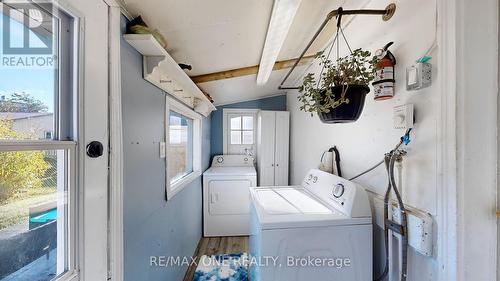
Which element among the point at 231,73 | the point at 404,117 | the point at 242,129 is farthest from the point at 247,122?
the point at 404,117

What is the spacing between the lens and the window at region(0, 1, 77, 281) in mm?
476

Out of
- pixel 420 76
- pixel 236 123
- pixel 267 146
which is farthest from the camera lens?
pixel 236 123

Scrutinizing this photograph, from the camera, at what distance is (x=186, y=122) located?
2.46 meters

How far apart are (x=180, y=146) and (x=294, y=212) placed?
142 cm

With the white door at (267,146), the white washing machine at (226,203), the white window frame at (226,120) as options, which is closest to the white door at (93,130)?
the white washing machine at (226,203)

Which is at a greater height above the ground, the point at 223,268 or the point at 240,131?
the point at 240,131

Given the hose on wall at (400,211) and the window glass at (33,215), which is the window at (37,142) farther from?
the hose on wall at (400,211)

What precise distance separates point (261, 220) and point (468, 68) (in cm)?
109

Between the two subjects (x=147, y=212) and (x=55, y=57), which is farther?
(x=147, y=212)

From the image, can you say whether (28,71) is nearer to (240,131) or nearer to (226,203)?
(226,203)

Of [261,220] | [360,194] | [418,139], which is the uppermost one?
[418,139]

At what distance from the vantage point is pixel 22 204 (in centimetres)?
51

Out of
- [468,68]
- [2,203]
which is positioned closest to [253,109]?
[468,68]

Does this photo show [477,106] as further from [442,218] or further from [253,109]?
[253,109]
